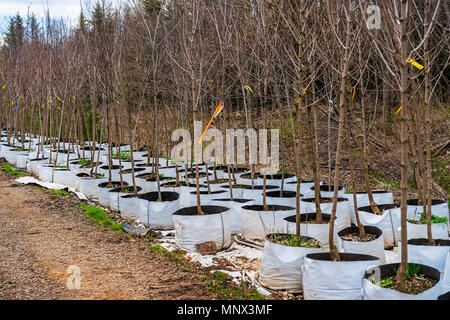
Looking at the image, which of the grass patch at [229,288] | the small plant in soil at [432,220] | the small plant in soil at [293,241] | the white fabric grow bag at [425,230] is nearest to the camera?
the grass patch at [229,288]

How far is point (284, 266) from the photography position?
10.9 ft

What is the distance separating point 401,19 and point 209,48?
14.9 ft

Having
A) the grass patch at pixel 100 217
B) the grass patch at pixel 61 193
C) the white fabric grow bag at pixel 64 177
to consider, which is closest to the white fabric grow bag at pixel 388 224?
the grass patch at pixel 100 217

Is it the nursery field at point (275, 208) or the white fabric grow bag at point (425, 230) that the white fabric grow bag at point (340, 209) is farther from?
the white fabric grow bag at point (425, 230)

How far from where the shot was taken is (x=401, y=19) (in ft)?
7.82

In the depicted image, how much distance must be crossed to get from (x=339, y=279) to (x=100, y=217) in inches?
161

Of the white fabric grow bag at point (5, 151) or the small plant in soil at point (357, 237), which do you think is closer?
the small plant in soil at point (357, 237)

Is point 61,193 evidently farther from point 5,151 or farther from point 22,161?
point 5,151

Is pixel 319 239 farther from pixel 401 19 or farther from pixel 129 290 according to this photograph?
pixel 401 19

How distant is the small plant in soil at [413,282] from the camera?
2.65 meters

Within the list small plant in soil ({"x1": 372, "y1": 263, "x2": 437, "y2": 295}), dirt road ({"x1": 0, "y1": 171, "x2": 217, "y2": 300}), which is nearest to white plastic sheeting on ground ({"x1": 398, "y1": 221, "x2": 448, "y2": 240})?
small plant in soil ({"x1": 372, "y1": 263, "x2": 437, "y2": 295})

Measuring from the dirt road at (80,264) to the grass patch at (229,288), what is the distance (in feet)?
0.32

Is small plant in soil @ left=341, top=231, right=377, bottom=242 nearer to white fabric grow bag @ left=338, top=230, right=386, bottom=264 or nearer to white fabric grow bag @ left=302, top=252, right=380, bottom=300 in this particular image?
white fabric grow bag @ left=338, top=230, right=386, bottom=264

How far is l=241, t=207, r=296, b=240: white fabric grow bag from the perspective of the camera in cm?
460
